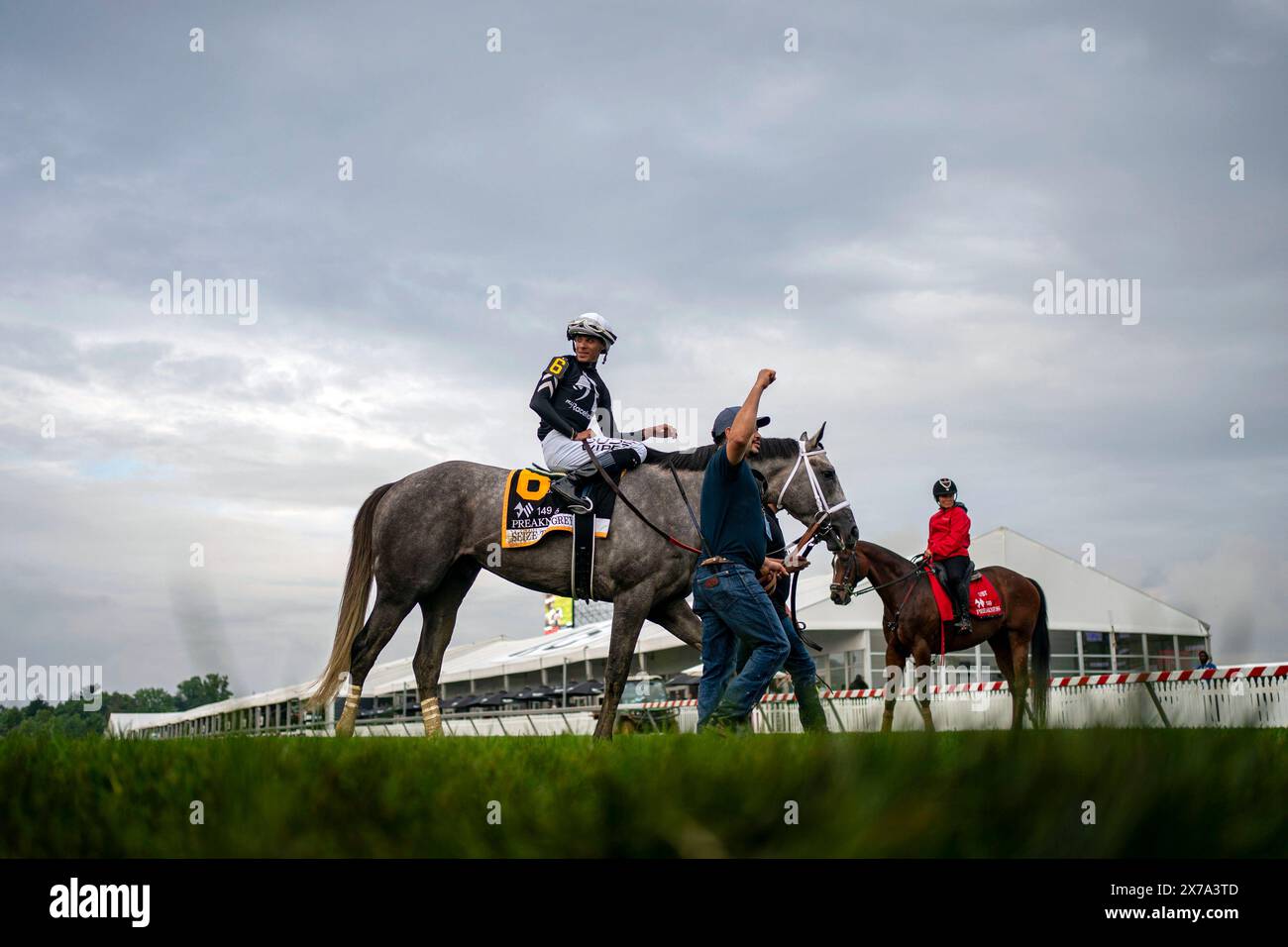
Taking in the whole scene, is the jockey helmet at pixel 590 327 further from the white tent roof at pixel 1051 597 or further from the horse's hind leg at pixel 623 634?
the white tent roof at pixel 1051 597

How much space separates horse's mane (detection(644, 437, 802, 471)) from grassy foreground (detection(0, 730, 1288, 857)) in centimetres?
585

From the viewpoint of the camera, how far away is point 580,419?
27.7ft

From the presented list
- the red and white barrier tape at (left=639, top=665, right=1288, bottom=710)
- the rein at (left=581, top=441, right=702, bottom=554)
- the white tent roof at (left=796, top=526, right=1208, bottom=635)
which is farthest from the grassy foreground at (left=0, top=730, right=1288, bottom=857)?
the white tent roof at (left=796, top=526, right=1208, bottom=635)

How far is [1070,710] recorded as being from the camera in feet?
7.73

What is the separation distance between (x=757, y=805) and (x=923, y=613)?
11.9m

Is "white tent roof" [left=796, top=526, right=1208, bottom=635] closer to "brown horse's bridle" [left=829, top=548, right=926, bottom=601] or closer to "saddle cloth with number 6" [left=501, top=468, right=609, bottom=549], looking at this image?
"brown horse's bridle" [left=829, top=548, right=926, bottom=601]

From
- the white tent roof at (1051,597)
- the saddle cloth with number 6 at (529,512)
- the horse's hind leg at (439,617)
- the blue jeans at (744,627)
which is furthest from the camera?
the white tent roof at (1051,597)

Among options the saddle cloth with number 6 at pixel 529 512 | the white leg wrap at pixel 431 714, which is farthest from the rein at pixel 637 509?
the white leg wrap at pixel 431 714

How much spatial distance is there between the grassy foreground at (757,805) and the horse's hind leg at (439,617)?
6870mm

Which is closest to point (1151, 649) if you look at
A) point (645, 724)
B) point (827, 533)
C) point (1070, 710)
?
point (827, 533)

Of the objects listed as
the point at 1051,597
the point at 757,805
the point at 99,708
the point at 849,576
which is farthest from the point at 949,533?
the point at 1051,597

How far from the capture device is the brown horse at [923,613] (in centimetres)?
1337
